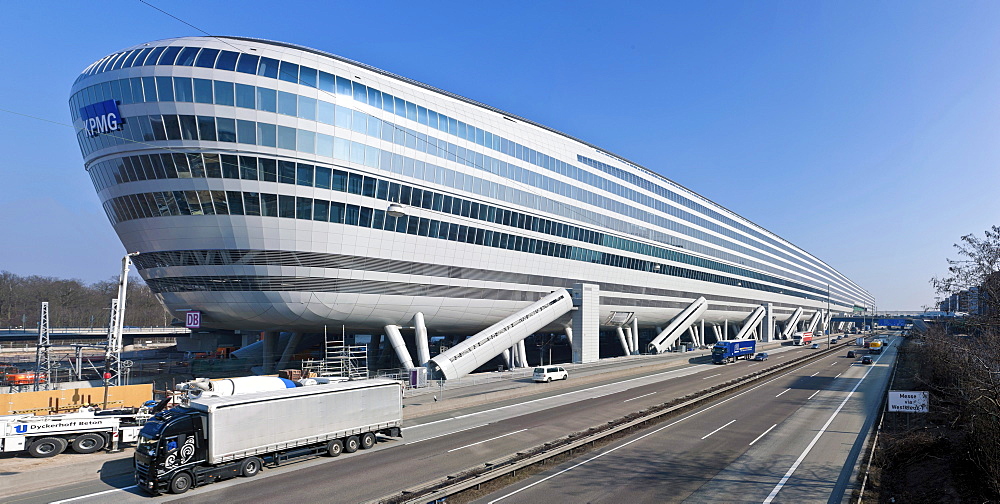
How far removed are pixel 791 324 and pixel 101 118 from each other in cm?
16176

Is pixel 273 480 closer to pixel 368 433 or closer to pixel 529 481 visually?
pixel 368 433

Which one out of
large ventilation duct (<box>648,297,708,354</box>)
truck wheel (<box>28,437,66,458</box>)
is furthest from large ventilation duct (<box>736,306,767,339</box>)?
truck wheel (<box>28,437,66,458</box>)

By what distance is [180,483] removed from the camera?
631 inches

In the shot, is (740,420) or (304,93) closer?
(740,420)

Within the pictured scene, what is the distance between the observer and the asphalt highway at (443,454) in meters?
15.8

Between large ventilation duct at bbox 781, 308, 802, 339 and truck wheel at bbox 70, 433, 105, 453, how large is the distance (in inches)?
6288

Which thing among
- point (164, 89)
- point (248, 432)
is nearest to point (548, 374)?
point (248, 432)

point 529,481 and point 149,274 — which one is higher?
point 149,274

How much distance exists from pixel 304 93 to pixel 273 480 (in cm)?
2766

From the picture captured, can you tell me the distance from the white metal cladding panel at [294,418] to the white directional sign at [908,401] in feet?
69.9

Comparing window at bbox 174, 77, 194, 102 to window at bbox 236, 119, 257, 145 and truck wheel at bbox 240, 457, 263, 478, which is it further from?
truck wheel at bbox 240, 457, 263, 478

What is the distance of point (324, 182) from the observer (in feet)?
122

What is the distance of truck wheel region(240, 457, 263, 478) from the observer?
17.4m

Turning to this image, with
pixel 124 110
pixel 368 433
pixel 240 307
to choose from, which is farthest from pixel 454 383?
pixel 124 110
